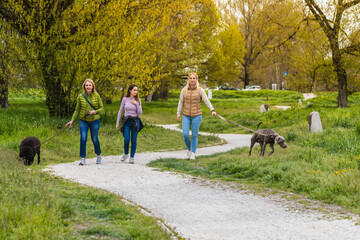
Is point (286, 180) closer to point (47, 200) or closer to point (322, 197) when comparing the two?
point (322, 197)

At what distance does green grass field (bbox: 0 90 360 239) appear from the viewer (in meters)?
4.40

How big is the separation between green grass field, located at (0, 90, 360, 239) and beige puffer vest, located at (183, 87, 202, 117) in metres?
1.26

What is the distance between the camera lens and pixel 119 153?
41.1 feet

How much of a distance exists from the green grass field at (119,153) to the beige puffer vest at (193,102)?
49.5 inches

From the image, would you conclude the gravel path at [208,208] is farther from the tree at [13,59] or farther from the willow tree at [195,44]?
the willow tree at [195,44]

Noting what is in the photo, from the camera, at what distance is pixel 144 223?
15.9 ft

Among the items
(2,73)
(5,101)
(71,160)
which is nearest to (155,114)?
(5,101)

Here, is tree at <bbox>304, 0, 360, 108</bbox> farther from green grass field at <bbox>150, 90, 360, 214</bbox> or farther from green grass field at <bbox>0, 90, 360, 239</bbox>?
green grass field at <bbox>150, 90, 360, 214</bbox>

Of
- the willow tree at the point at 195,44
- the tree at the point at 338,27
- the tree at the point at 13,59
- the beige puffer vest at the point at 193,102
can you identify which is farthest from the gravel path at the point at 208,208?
the willow tree at the point at 195,44

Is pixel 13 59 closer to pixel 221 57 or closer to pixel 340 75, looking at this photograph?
pixel 340 75

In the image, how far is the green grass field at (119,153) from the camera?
14.4 feet

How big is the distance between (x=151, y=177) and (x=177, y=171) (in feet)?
3.04

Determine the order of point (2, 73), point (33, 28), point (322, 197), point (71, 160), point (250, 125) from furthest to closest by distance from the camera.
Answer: point (250, 125)
point (2, 73)
point (33, 28)
point (71, 160)
point (322, 197)

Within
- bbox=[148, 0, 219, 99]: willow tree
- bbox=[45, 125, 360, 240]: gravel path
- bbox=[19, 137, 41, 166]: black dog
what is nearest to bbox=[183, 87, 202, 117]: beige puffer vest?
bbox=[45, 125, 360, 240]: gravel path
